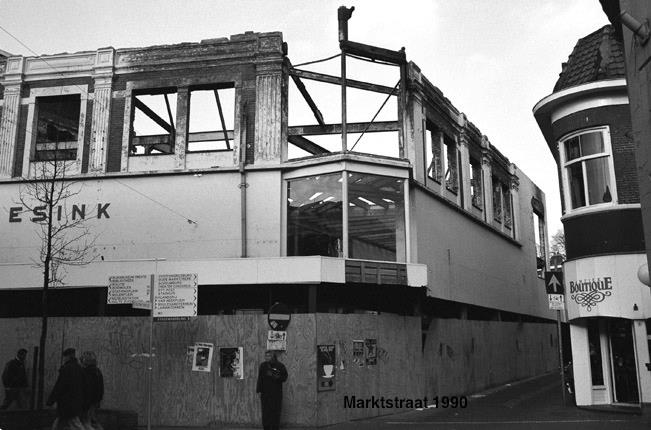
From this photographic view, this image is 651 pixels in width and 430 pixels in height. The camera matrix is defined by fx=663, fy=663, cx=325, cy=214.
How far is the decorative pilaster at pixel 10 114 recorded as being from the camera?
19.9 m

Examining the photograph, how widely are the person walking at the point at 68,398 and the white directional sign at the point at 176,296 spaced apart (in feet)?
5.68

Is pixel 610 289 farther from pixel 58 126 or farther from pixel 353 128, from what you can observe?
pixel 58 126

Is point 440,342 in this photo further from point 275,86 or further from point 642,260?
point 275,86

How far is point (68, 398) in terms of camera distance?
36.2ft

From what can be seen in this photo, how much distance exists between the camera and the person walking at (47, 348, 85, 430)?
11.0 m

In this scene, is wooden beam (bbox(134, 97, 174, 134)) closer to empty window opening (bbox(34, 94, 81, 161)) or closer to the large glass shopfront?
empty window opening (bbox(34, 94, 81, 161))

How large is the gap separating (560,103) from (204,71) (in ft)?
32.8

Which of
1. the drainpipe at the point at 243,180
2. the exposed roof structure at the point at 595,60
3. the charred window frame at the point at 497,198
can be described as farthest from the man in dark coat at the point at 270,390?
the charred window frame at the point at 497,198

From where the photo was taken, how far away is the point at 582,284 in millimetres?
15719

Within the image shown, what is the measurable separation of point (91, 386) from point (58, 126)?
11.4 metres

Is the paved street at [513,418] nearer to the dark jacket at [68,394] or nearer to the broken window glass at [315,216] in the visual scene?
the broken window glass at [315,216]

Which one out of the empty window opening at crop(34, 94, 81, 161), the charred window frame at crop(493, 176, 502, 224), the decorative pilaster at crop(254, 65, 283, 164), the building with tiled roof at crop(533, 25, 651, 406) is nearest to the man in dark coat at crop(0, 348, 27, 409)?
the empty window opening at crop(34, 94, 81, 161)

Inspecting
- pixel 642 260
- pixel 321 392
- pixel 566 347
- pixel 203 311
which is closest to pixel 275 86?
pixel 203 311

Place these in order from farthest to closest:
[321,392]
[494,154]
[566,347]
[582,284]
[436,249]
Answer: [494,154]
[566,347]
[436,249]
[582,284]
[321,392]
